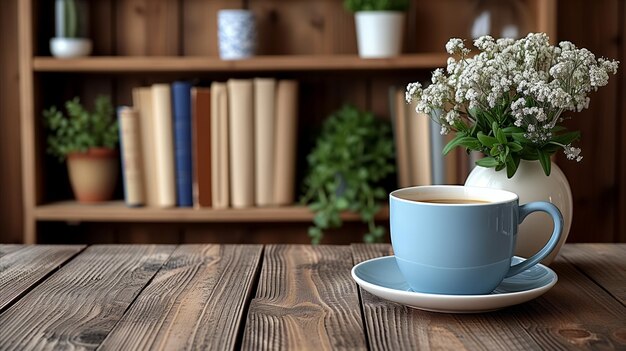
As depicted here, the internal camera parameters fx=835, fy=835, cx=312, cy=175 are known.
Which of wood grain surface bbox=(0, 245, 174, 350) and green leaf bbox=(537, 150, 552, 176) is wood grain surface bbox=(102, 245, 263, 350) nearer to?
wood grain surface bbox=(0, 245, 174, 350)

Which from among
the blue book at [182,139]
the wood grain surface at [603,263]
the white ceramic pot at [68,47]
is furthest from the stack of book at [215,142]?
the wood grain surface at [603,263]

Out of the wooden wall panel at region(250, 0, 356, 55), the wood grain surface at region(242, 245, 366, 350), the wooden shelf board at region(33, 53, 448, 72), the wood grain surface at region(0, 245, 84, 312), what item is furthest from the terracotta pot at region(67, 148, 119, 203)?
the wood grain surface at region(242, 245, 366, 350)

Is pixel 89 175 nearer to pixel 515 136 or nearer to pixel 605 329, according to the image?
pixel 515 136

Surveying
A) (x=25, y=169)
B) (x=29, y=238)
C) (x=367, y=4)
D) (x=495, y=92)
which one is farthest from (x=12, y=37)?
(x=495, y=92)

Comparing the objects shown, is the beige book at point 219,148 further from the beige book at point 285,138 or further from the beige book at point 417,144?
the beige book at point 417,144

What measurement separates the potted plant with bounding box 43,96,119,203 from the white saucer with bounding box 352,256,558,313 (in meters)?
1.24

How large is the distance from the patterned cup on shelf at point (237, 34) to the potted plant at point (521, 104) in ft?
3.45

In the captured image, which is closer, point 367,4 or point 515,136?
point 515,136

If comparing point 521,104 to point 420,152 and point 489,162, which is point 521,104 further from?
point 420,152

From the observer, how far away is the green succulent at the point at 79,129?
6.57 feet

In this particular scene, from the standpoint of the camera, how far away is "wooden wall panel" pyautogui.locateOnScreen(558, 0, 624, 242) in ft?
6.84

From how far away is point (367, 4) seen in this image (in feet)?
6.40

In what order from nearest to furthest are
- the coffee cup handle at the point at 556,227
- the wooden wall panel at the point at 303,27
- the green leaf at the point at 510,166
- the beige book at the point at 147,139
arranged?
the coffee cup handle at the point at 556,227 < the green leaf at the point at 510,166 < the beige book at the point at 147,139 < the wooden wall panel at the point at 303,27

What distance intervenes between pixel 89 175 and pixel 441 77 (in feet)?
4.26
